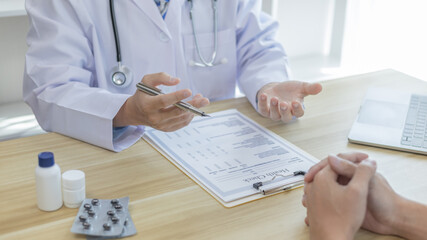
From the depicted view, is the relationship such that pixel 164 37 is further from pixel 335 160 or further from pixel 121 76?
pixel 335 160

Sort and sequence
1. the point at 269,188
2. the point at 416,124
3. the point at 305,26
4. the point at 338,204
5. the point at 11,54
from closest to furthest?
the point at 338,204, the point at 269,188, the point at 416,124, the point at 11,54, the point at 305,26

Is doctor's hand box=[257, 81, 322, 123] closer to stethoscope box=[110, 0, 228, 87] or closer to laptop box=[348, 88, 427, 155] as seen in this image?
laptop box=[348, 88, 427, 155]

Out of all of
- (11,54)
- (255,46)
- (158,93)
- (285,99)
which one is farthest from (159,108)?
(11,54)

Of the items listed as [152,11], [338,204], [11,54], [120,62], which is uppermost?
[152,11]

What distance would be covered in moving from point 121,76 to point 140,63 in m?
0.08

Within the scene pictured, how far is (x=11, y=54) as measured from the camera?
2881mm

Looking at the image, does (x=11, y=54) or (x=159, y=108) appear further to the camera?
(x=11, y=54)

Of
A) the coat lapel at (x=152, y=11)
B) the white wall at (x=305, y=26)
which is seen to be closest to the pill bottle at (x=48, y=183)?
the coat lapel at (x=152, y=11)

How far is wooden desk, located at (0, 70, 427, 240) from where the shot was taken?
3.28 ft

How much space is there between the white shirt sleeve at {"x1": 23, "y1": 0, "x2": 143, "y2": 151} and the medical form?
126 mm

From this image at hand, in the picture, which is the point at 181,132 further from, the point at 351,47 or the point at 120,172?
the point at 351,47

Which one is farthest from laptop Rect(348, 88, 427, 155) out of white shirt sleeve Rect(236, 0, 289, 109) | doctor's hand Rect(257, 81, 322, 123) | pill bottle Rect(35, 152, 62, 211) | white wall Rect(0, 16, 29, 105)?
white wall Rect(0, 16, 29, 105)

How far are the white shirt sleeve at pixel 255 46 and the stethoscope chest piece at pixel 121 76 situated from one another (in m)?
0.39

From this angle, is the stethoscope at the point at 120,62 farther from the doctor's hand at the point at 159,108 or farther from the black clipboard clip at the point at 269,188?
the black clipboard clip at the point at 269,188
